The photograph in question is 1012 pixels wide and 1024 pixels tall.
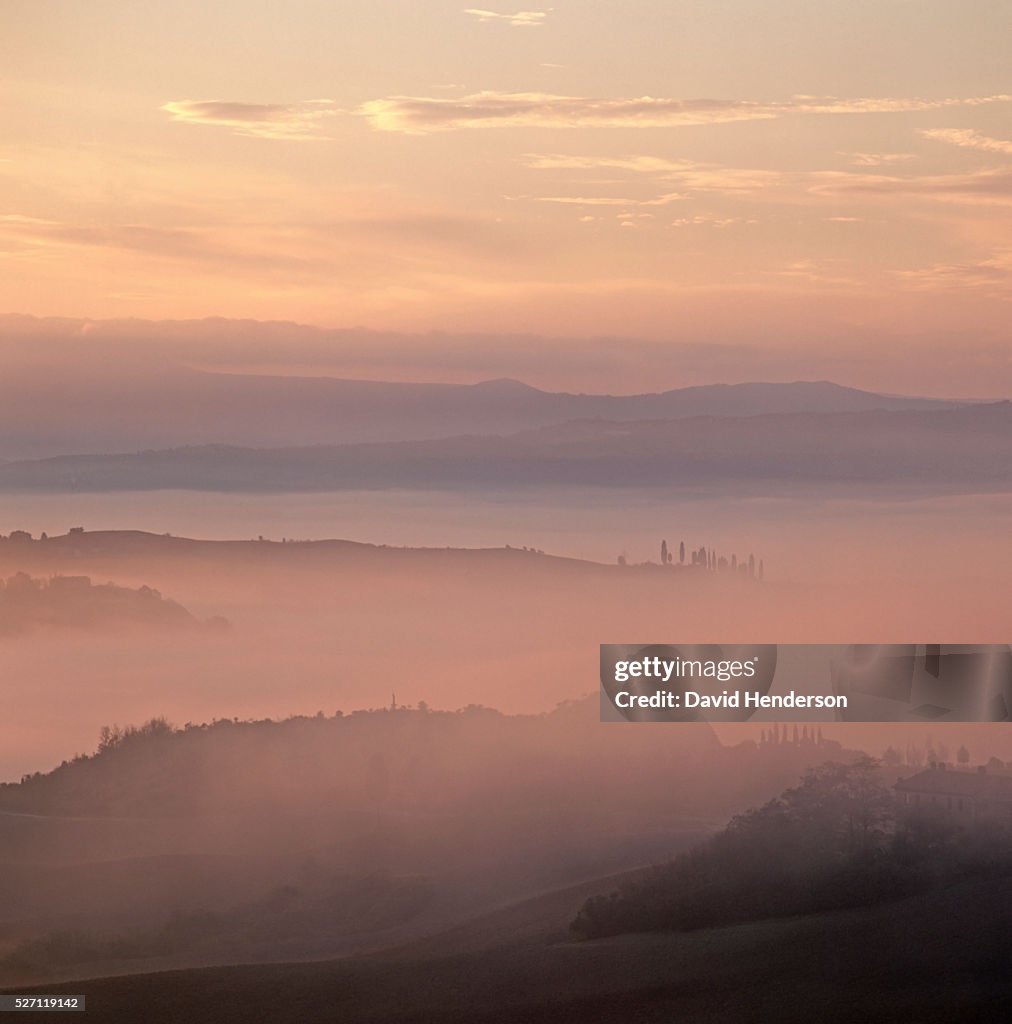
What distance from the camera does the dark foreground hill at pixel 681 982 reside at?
69.3 ft

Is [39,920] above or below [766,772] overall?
below

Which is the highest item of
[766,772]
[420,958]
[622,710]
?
[622,710]

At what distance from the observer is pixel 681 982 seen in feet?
72.2

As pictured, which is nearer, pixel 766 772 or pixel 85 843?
pixel 766 772

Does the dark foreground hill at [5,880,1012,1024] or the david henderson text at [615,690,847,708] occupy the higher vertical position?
the david henderson text at [615,690,847,708]

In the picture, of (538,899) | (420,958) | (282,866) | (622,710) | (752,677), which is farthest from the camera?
(282,866)

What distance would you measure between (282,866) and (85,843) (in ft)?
14.5

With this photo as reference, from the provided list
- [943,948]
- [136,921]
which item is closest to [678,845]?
[943,948]

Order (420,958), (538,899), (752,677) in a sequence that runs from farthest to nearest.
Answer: (538,899), (420,958), (752,677)

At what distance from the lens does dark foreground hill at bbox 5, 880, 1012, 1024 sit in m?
21.1

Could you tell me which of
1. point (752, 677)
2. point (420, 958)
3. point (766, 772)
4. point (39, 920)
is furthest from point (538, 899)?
point (39, 920)

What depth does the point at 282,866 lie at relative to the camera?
30.2 meters

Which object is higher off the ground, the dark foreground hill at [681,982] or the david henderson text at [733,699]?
the david henderson text at [733,699]

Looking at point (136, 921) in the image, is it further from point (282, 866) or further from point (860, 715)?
point (860, 715)
